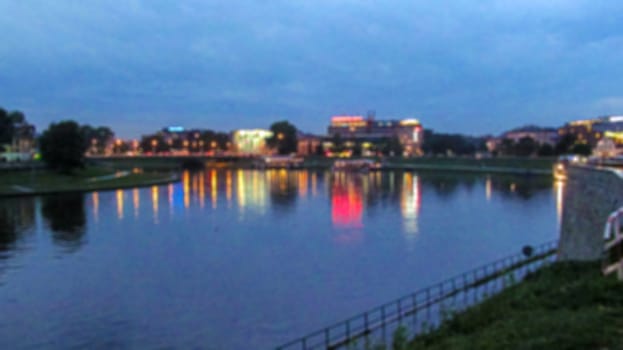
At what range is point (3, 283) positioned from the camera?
2375cm

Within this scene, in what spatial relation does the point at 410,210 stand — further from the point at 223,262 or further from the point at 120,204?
the point at 120,204

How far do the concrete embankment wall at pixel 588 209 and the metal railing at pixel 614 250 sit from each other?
266 cm

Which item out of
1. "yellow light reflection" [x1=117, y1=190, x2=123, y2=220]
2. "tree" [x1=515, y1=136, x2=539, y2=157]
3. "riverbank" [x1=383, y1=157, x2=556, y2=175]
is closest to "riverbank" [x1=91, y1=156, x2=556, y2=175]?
"riverbank" [x1=383, y1=157, x2=556, y2=175]

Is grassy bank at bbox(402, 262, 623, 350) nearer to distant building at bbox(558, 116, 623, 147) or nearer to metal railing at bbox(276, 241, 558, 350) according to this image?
metal railing at bbox(276, 241, 558, 350)

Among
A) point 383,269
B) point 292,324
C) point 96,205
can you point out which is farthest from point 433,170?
point 292,324

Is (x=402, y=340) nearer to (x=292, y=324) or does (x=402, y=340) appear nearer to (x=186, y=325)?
(x=292, y=324)

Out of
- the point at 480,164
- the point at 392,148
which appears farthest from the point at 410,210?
the point at 392,148

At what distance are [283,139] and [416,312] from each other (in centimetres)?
16935

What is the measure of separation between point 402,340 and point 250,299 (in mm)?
9058

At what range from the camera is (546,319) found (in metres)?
11.5

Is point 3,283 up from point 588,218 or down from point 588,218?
down

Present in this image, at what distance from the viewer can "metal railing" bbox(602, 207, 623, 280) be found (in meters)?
12.6

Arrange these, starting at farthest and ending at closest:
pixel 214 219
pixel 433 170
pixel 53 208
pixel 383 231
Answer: pixel 433 170, pixel 53 208, pixel 214 219, pixel 383 231

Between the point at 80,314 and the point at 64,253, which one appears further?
the point at 64,253
